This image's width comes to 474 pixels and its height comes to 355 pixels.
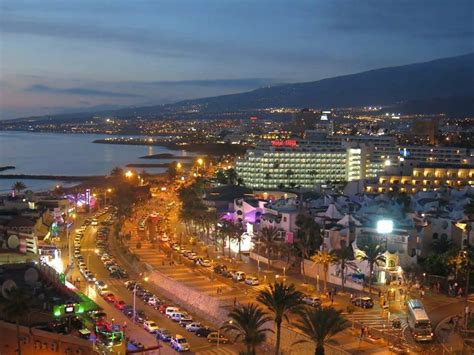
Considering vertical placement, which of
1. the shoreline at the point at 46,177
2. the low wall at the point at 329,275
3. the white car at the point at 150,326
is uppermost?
the low wall at the point at 329,275

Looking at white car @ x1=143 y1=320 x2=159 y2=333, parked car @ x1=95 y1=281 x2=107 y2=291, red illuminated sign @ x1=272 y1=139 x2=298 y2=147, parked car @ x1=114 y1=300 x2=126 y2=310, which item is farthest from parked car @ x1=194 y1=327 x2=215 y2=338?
red illuminated sign @ x1=272 y1=139 x2=298 y2=147

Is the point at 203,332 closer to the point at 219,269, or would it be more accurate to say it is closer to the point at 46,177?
the point at 219,269

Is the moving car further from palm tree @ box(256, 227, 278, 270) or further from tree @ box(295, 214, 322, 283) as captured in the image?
palm tree @ box(256, 227, 278, 270)

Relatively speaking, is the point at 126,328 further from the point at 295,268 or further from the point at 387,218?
the point at 387,218

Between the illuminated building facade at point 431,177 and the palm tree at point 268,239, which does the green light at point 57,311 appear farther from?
the illuminated building facade at point 431,177

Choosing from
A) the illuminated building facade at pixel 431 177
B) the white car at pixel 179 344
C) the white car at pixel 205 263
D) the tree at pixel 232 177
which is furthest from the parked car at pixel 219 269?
the tree at pixel 232 177

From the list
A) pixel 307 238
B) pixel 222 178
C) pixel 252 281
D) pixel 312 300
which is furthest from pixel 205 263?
pixel 222 178
